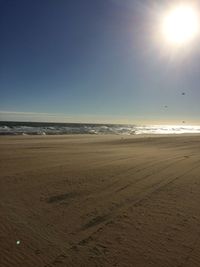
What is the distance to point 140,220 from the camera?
6.00 m

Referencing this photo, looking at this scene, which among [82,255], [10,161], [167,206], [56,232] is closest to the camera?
[82,255]

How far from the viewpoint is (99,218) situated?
19.9 ft

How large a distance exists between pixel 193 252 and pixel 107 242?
4.47ft

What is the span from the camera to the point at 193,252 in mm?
4766

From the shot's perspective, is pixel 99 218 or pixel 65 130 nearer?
pixel 99 218

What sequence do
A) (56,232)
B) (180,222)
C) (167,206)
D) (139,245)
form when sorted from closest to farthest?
(139,245), (56,232), (180,222), (167,206)

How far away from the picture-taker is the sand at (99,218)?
15.1 feet

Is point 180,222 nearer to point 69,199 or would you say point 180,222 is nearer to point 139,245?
point 139,245

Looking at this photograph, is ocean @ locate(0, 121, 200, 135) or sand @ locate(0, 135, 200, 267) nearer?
sand @ locate(0, 135, 200, 267)

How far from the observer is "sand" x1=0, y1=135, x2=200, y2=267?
15.1ft

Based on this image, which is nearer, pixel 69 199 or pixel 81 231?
pixel 81 231

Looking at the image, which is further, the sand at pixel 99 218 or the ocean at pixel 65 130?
the ocean at pixel 65 130

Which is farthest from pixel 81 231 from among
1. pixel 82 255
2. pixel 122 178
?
pixel 122 178

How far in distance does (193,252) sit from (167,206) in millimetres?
2129
